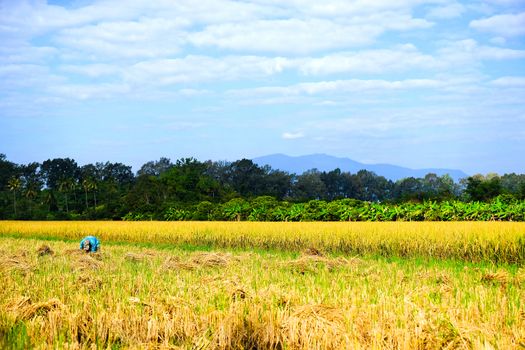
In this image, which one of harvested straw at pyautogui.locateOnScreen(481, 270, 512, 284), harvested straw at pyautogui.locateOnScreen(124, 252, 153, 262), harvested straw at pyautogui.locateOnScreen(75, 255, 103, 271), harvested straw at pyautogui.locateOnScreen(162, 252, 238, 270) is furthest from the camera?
harvested straw at pyautogui.locateOnScreen(124, 252, 153, 262)

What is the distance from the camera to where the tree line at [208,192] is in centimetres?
3419

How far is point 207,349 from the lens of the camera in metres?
4.98

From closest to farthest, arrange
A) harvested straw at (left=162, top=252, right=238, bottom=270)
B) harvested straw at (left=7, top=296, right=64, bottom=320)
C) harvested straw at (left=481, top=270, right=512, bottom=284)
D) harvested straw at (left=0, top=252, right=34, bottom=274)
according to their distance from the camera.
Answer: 1. harvested straw at (left=7, top=296, right=64, bottom=320)
2. harvested straw at (left=481, top=270, right=512, bottom=284)
3. harvested straw at (left=0, top=252, right=34, bottom=274)
4. harvested straw at (left=162, top=252, right=238, bottom=270)

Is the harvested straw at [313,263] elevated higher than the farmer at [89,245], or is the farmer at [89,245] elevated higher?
the farmer at [89,245]

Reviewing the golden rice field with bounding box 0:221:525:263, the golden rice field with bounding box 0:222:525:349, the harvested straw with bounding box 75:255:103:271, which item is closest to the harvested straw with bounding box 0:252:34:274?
the golden rice field with bounding box 0:222:525:349

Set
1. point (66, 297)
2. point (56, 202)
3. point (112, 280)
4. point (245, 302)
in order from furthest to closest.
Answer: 1. point (56, 202)
2. point (112, 280)
3. point (66, 297)
4. point (245, 302)

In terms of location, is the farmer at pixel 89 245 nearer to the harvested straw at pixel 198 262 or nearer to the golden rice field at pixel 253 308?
the golden rice field at pixel 253 308

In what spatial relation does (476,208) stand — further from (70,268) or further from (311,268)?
(70,268)

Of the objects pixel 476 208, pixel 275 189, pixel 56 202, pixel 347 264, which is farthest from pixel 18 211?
pixel 347 264

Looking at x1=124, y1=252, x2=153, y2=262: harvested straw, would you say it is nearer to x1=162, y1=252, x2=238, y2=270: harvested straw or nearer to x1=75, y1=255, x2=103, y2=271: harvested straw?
x1=162, y1=252, x2=238, y2=270: harvested straw

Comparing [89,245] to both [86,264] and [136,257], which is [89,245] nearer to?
[136,257]

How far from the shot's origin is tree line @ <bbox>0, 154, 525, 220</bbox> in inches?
1346

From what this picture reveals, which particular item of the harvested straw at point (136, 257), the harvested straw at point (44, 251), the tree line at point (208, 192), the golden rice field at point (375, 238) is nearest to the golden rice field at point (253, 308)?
the harvested straw at point (136, 257)

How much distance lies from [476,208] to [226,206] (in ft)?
59.0
